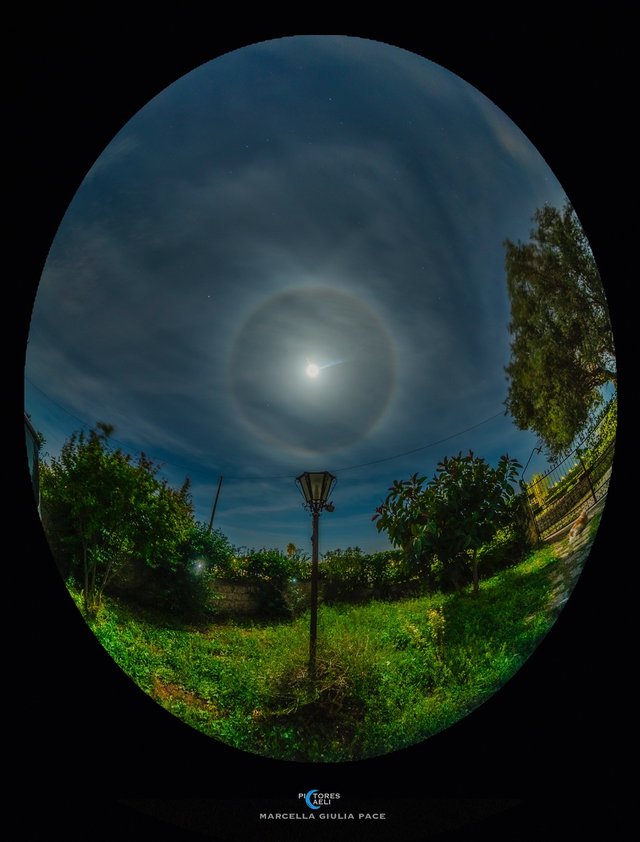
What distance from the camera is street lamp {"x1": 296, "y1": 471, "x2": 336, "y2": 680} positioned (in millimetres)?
4422

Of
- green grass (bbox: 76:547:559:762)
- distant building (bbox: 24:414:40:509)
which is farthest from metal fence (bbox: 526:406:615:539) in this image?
distant building (bbox: 24:414:40:509)

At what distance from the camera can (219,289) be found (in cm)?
473

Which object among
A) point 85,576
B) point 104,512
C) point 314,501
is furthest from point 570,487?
point 85,576

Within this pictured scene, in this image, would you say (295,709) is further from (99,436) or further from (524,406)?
(524,406)

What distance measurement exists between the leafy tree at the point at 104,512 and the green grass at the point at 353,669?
75 centimetres

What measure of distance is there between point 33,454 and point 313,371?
9.94 feet

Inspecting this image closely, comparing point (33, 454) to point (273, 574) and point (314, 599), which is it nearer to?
point (273, 574)

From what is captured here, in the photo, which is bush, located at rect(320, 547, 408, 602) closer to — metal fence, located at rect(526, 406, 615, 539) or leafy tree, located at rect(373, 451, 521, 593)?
leafy tree, located at rect(373, 451, 521, 593)

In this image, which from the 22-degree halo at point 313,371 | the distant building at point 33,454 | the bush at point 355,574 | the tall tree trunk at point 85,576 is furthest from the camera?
the distant building at point 33,454

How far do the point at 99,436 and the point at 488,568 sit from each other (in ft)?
12.4

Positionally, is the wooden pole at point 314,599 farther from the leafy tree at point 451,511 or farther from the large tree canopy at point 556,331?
the large tree canopy at point 556,331

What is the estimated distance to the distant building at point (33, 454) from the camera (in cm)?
519

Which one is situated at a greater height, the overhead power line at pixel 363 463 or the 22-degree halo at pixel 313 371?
the 22-degree halo at pixel 313 371

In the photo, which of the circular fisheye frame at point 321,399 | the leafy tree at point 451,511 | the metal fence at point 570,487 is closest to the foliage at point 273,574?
the circular fisheye frame at point 321,399
